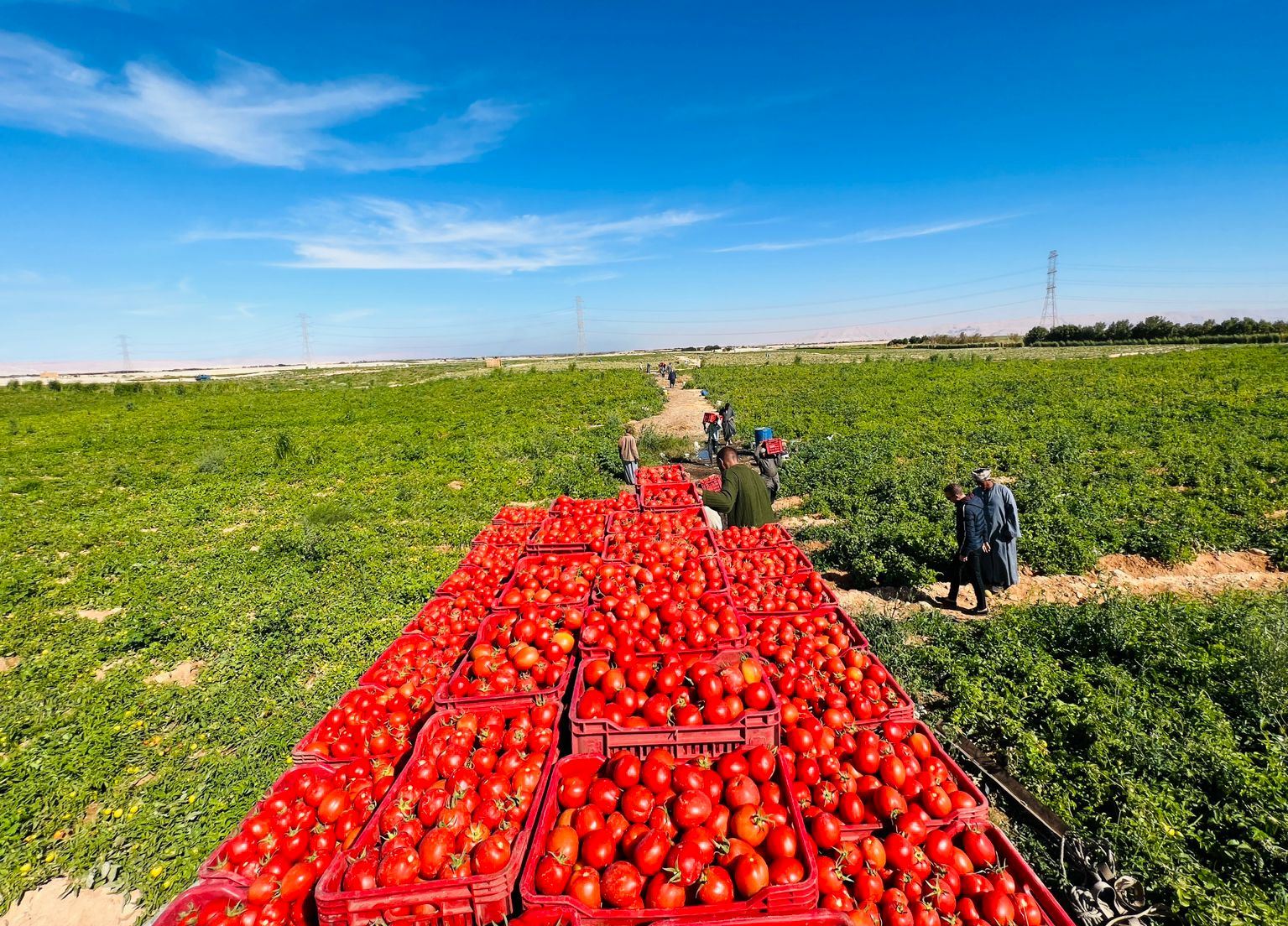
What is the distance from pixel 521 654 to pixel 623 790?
1424mm

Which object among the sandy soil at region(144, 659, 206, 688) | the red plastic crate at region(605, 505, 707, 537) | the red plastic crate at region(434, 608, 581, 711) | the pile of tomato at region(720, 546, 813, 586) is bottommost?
the sandy soil at region(144, 659, 206, 688)

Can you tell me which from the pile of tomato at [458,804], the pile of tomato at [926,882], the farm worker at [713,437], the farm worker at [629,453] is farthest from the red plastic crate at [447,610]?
the farm worker at [713,437]

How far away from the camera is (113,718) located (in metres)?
5.62

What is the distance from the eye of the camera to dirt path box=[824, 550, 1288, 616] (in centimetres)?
754

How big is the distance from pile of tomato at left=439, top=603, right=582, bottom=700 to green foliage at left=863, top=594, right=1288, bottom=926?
146 inches

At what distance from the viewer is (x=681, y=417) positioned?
25.8 m

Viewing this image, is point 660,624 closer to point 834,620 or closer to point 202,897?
point 834,620

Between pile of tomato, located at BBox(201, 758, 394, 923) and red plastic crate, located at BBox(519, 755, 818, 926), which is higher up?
red plastic crate, located at BBox(519, 755, 818, 926)

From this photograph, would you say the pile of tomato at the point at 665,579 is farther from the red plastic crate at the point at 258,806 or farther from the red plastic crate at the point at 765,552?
the red plastic crate at the point at 258,806

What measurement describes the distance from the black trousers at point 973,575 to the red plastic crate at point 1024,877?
4.73m

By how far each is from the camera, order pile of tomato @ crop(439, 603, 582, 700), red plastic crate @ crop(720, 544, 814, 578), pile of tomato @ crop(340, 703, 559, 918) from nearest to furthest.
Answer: pile of tomato @ crop(340, 703, 559, 918) → pile of tomato @ crop(439, 603, 582, 700) → red plastic crate @ crop(720, 544, 814, 578)

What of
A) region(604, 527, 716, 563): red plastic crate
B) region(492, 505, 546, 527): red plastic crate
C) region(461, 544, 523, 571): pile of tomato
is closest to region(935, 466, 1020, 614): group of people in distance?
region(604, 527, 716, 563): red plastic crate

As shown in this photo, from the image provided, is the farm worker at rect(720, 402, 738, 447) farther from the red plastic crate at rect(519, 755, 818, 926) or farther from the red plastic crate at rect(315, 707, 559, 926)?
the red plastic crate at rect(315, 707, 559, 926)

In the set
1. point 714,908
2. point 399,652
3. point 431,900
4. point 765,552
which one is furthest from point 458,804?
point 765,552
